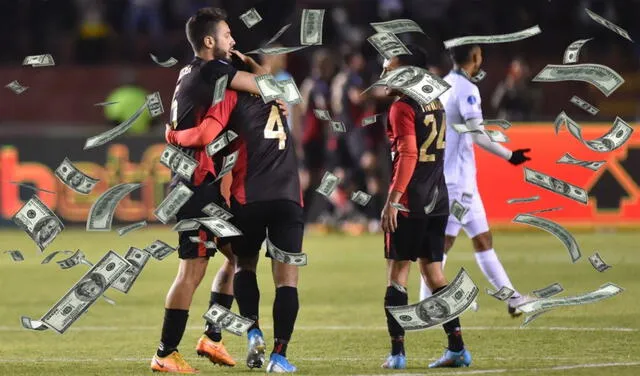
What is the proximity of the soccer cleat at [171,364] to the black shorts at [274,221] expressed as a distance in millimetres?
771

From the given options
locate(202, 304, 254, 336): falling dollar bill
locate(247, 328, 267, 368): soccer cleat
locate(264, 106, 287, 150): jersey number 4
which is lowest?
locate(247, 328, 267, 368): soccer cleat

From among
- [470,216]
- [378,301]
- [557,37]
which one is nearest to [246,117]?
[470,216]

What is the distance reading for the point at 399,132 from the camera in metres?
8.51

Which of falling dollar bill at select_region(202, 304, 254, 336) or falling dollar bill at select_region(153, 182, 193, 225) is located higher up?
falling dollar bill at select_region(153, 182, 193, 225)

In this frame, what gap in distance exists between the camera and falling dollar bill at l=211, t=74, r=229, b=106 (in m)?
8.23

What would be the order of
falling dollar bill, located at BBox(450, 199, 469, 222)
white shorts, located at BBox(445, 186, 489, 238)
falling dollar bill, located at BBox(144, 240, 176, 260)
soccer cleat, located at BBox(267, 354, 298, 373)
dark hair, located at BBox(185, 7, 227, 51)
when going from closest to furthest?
soccer cleat, located at BBox(267, 354, 298, 373) → dark hair, located at BBox(185, 7, 227, 51) → falling dollar bill, located at BBox(144, 240, 176, 260) → falling dollar bill, located at BBox(450, 199, 469, 222) → white shorts, located at BBox(445, 186, 489, 238)

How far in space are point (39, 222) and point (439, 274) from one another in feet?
7.96

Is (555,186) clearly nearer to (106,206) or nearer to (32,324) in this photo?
(106,206)

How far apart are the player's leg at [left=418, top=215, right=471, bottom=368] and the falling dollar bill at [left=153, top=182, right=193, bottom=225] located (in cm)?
139

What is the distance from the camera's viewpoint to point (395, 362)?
27.8 ft

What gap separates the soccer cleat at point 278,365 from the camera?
26.6 ft

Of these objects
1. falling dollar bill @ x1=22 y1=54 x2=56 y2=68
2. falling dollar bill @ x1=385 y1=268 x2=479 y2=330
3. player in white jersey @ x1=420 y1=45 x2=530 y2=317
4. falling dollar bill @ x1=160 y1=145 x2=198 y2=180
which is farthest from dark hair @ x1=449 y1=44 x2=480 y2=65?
falling dollar bill @ x1=22 y1=54 x2=56 y2=68

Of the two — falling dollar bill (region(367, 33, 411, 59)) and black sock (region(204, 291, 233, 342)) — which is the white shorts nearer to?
falling dollar bill (region(367, 33, 411, 59))

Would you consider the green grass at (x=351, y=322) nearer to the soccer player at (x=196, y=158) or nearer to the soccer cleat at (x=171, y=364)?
the soccer cleat at (x=171, y=364)
